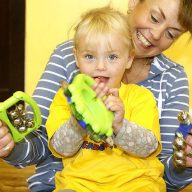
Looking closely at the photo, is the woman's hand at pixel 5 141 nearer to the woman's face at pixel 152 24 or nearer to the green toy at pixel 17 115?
the green toy at pixel 17 115

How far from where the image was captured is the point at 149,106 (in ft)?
3.17

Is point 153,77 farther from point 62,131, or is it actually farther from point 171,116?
point 62,131

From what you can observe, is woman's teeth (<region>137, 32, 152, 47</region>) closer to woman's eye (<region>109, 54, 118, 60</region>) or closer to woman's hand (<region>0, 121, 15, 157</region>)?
woman's eye (<region>109, 54, 118, 60</region>)

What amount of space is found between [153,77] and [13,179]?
917mm

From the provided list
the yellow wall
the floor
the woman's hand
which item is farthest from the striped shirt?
the yellow wall

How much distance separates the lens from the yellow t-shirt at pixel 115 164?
0.92 metres

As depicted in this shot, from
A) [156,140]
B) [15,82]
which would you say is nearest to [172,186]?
[156,140]

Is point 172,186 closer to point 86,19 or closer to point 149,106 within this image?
point 149,106

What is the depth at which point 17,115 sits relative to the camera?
34.5 inches

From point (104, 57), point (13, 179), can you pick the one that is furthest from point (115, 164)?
point (13, 179)

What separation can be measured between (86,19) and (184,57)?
110cm

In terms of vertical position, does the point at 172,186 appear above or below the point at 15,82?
above

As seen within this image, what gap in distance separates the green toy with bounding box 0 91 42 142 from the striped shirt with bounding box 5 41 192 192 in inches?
5.9

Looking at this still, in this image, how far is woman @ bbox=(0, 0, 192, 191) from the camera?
107 cm
